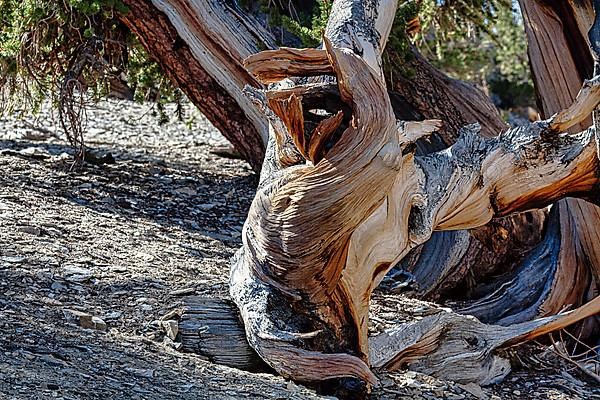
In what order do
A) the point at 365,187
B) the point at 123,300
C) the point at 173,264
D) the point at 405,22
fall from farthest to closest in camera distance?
the point at 405,22 → the point at 173,264 → the point at 123,300 → the point at 365,187

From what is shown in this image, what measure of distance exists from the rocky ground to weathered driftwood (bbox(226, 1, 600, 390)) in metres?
0.24

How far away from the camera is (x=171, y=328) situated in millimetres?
3854

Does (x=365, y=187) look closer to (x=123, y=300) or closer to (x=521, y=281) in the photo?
(x=123, y=300)

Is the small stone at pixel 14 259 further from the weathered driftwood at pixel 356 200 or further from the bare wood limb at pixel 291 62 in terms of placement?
A: the bare wood limb at pixel 291 62

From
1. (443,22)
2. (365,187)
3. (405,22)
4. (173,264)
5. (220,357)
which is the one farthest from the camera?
(443,22)

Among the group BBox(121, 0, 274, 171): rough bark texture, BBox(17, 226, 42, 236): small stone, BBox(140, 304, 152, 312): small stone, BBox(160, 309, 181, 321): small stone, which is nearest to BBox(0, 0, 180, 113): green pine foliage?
BBox(121, 0, 274, 171): rough bark texture

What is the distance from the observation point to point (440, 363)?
4.38 m

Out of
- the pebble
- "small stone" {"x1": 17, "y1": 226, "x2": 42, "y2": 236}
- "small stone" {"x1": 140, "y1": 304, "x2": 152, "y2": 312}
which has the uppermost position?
"small stone" {"x1": 17, "y1": 226, "x2": 42, "y2": 236}

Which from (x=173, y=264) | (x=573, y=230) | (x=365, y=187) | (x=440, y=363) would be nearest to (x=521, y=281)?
(x=573, y=230)

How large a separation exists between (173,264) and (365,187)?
163cm

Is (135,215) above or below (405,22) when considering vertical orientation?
below

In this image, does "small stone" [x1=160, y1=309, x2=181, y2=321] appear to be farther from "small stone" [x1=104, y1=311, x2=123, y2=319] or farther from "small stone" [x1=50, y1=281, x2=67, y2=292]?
"small stone" [x1=50, y1=281, x2=67, y2=292]

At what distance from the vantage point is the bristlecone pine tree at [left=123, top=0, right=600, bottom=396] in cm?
345

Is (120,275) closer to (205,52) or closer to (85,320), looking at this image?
(85,320)
